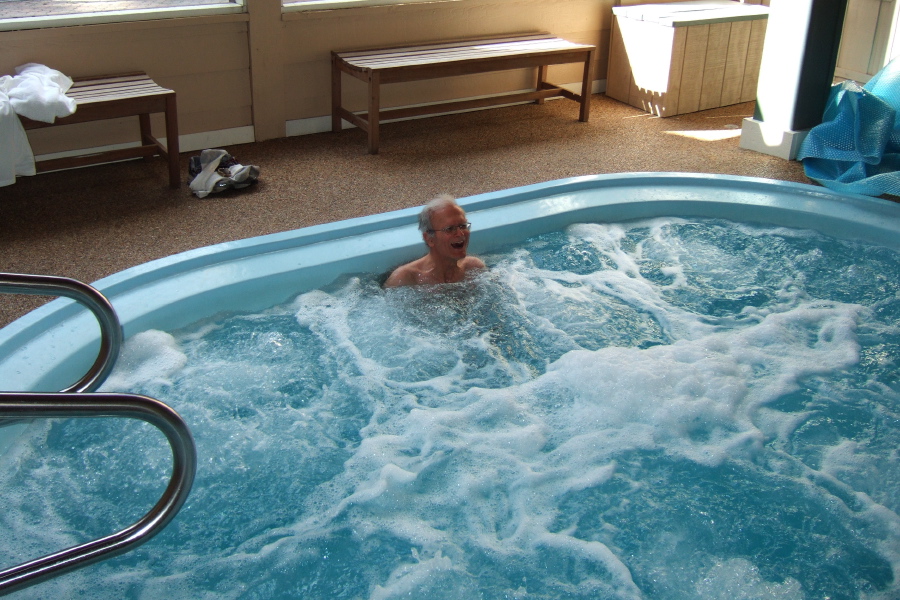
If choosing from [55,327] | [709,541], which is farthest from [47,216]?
[709,541]

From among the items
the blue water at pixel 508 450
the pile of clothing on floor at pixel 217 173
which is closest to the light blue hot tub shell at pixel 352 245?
the blue water at pixel 508 450

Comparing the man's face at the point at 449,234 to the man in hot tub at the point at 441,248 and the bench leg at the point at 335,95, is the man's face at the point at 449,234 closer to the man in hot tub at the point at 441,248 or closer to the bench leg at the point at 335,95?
the man in hot tub at the point at 441,248

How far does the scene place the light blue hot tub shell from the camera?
103 inches

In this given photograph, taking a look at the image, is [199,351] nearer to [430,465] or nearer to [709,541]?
[430,465]

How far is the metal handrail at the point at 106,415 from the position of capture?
122 centimetres

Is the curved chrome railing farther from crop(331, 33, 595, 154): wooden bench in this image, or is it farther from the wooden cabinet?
the wooden cabinet

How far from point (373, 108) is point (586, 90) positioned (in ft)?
4.58

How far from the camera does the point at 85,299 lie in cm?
164

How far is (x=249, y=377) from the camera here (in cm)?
272

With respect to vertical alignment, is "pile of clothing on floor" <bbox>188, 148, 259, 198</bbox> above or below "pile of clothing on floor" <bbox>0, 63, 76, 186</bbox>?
below

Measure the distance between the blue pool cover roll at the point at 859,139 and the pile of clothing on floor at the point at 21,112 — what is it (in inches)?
137

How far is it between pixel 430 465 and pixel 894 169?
9.54 feet

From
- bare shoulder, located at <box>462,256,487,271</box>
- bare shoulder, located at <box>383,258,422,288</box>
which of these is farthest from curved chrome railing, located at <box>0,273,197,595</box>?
bare shoulder, located at <box>462,256,487,271</box>

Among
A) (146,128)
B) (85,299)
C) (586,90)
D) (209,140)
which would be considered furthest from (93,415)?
(586,90)
